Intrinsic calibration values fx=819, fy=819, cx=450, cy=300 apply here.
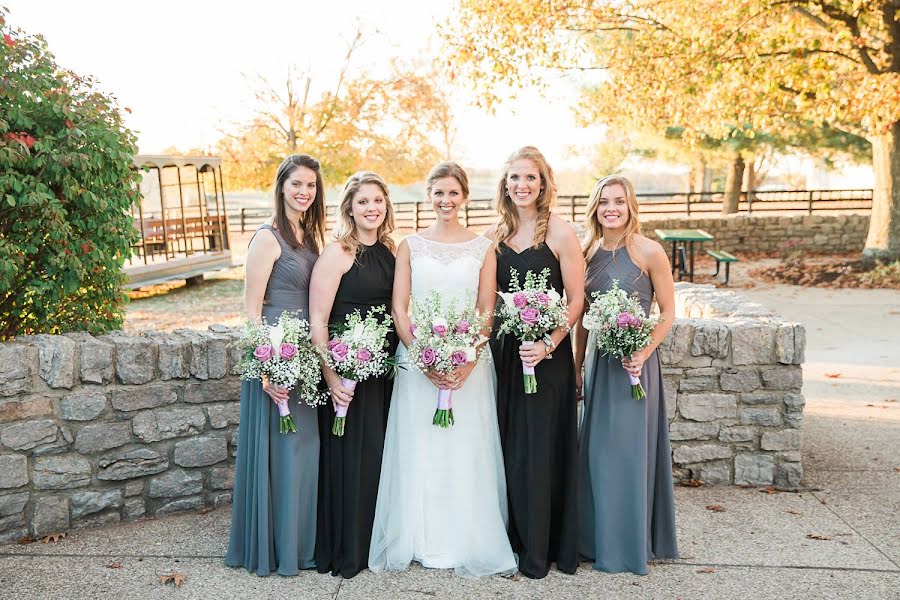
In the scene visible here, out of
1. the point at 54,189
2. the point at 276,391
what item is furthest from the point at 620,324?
the point at 54,189

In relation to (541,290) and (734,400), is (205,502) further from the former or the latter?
(734,400)

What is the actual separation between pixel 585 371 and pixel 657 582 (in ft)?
3.93

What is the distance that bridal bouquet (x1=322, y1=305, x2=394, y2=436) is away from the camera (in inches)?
159

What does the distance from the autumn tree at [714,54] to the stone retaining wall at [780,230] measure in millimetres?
5389

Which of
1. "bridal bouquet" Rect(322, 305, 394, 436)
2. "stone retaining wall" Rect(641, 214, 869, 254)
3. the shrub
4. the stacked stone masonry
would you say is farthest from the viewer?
"stone retaining wall" Rect(641, 214, 869, 254)

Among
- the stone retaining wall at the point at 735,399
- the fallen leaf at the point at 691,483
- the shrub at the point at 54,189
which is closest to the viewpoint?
the shrub at the point at 54,189

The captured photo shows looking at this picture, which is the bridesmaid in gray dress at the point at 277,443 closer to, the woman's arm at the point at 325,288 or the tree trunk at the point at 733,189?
the woman's arm at the point at 325,288

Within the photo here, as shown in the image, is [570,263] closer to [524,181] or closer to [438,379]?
[524,181]

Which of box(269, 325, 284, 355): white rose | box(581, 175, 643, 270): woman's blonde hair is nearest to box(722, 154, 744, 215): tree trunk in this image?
box(581, 175, 643, 270): woman's blonde hair

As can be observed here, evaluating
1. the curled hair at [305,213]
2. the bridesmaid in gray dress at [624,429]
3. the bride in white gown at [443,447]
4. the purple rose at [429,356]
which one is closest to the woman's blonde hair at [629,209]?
the bridesmaid in gray dress at [624,429]

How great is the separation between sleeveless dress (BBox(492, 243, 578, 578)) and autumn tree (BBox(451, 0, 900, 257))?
416 inches

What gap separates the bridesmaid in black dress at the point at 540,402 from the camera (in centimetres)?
426

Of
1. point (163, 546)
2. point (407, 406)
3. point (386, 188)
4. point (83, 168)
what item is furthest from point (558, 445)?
point (83, 168)

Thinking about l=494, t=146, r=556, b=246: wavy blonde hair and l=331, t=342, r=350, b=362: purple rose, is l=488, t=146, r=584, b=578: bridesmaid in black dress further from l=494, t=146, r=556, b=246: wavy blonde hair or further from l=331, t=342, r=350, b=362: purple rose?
l=331, t=342, r=350, b=362: purple rose
